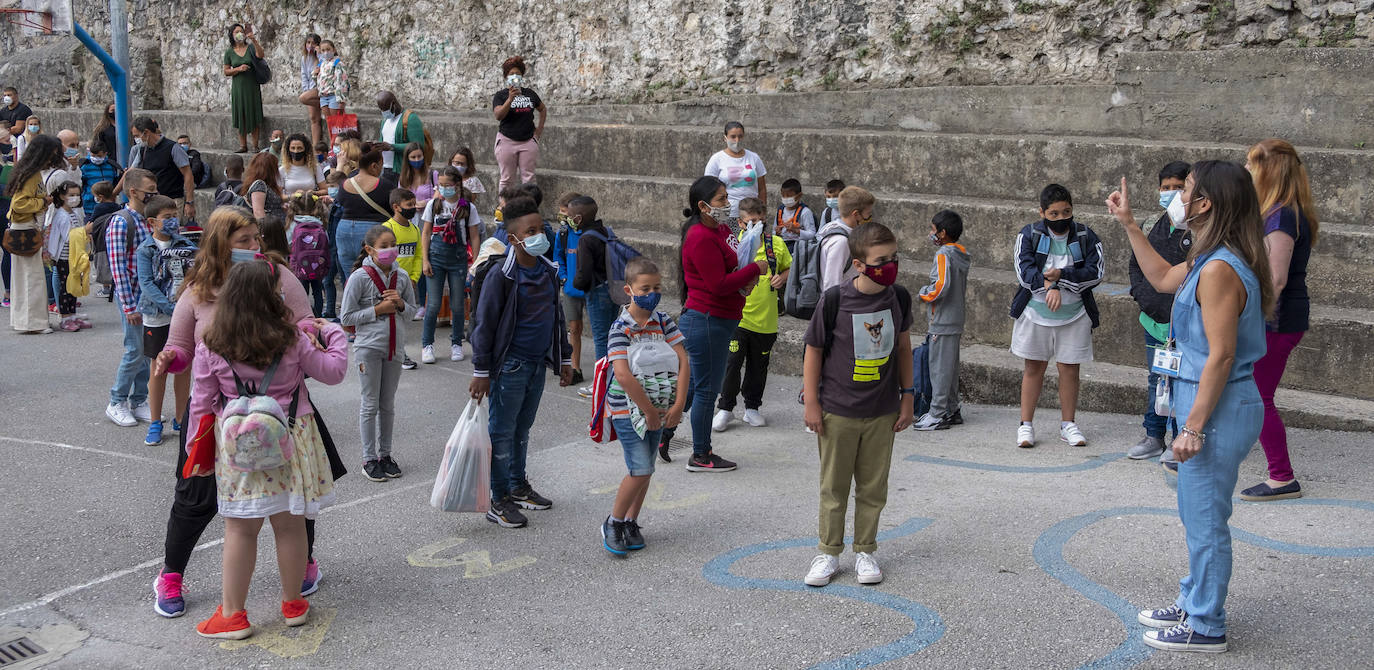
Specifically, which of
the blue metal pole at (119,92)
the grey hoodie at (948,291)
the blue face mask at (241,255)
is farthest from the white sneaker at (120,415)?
the blue metal pole at (119,92)

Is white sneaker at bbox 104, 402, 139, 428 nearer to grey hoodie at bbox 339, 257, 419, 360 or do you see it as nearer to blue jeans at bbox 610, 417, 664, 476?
grey hoodie at bbox 339, 257, 419, 360

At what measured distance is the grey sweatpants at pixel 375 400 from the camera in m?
6.73

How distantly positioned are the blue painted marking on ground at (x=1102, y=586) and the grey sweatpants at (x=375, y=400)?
3.62 meters

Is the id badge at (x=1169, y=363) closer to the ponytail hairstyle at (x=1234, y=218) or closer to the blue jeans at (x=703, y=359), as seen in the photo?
the ponytail hairstyle at (x=1234, y=218)

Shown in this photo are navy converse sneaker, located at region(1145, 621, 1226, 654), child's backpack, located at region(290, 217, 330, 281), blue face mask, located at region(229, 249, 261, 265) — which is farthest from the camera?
child's backpack, located at region(290, 217, 330, 281)

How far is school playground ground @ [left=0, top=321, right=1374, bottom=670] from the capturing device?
4453 millimetres

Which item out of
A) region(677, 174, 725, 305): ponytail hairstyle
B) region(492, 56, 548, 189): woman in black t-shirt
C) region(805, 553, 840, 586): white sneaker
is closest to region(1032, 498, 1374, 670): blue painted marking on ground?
region(805, 553, 840, 586): white sneaker

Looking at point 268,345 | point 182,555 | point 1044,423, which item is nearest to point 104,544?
point 182,555

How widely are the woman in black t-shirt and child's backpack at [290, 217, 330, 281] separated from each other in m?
2.33

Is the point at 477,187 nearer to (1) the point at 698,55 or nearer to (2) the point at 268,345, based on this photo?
(1) the point at 698,55

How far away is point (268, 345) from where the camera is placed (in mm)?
4500

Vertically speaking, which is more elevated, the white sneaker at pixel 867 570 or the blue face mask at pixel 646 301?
the blue face mask at pixel 646 301

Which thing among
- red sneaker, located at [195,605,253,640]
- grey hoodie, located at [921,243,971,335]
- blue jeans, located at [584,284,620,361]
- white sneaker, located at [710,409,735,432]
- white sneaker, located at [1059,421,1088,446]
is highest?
grey hoodie, located at [921,243,971,335]

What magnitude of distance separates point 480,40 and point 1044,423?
32.5 feet
